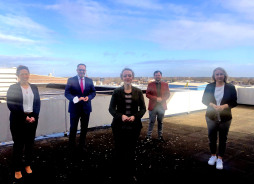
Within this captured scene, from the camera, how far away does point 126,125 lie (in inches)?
127

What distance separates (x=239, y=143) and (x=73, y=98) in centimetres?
412

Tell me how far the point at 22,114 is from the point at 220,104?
3330 mm

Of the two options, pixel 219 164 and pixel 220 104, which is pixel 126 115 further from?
pixel 219 164

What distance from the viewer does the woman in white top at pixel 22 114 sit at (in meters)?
3.60

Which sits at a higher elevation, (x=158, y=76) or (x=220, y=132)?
(x=158, y=76)

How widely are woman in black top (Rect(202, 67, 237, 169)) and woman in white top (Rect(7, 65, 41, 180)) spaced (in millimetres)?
3036

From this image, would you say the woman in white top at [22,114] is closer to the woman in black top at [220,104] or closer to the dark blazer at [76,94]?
the dark blazer at [76,94]

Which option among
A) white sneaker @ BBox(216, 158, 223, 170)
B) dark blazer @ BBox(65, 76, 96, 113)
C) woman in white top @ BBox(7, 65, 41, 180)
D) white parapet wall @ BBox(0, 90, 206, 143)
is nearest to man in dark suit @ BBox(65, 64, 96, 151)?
dark blazer @ BBox(65, 76, 96, 113)

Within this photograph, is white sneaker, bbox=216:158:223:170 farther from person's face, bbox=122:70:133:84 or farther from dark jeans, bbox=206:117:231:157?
person's face, bbox=122:70:133:84

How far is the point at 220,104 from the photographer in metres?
4.02

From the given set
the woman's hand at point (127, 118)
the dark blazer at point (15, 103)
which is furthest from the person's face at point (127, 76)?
the dark blazer at point (15, 103)

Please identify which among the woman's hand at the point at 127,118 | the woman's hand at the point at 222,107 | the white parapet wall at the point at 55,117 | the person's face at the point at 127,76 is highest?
the person's face at the point at 127,76

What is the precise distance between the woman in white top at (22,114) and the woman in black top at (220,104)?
3.04 metres

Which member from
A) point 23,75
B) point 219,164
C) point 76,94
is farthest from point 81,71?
point 219,164
